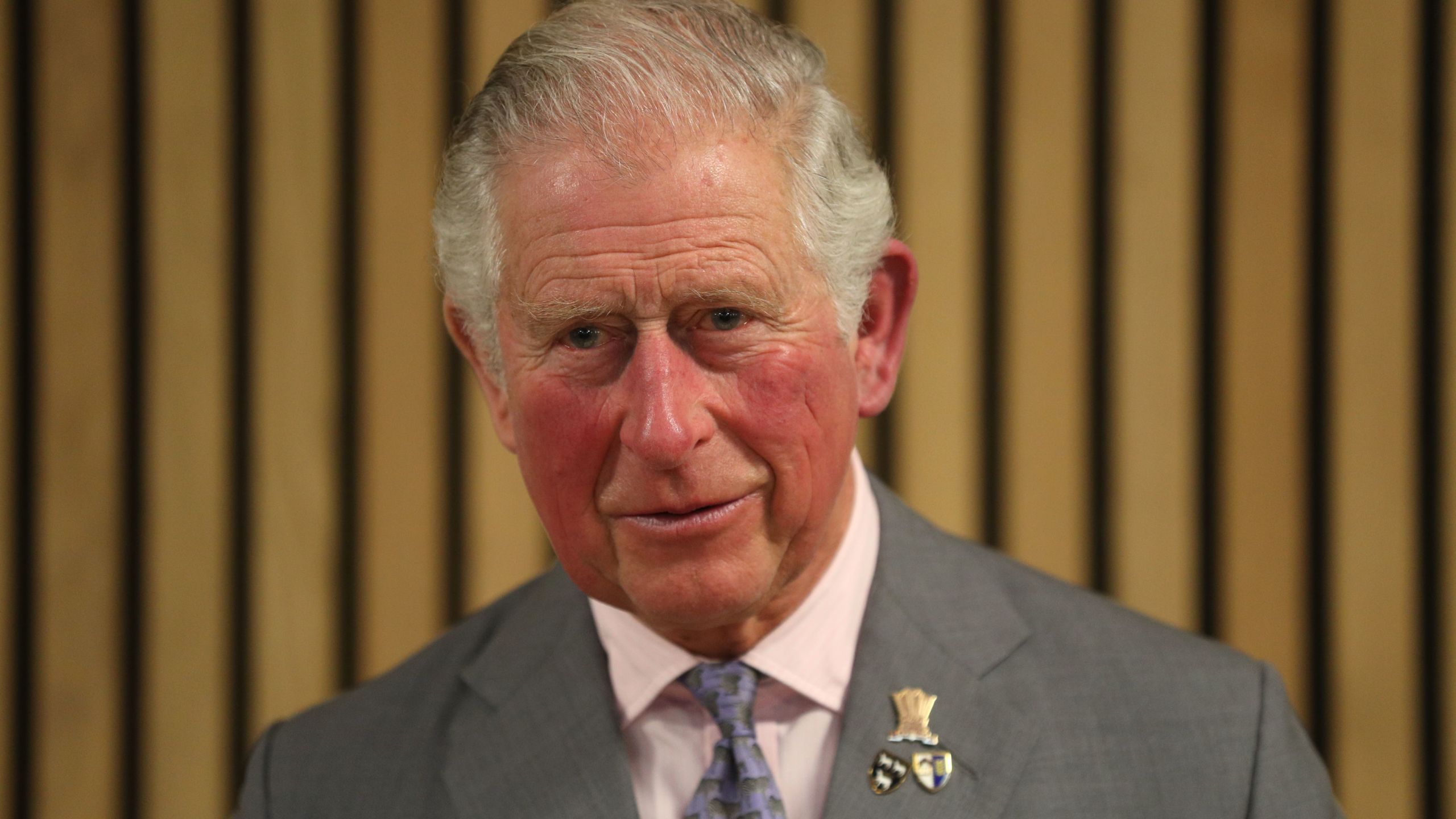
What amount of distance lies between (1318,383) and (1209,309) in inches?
10.3

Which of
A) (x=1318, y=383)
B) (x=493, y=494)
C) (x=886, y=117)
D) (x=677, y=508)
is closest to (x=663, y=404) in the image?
(x=677, y=508)

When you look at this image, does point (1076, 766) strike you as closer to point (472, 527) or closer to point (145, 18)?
point (472, 527)

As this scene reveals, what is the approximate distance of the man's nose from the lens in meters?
1.31

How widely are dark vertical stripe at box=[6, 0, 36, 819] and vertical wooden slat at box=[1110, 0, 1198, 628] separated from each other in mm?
2250

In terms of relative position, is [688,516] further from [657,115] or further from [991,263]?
[991,263]

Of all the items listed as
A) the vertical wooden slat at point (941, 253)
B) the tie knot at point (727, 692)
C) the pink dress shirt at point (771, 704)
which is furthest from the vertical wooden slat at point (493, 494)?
the tie knot at point (727, 692)

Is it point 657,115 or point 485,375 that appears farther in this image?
point 485,375

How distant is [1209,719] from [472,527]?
1512 mm

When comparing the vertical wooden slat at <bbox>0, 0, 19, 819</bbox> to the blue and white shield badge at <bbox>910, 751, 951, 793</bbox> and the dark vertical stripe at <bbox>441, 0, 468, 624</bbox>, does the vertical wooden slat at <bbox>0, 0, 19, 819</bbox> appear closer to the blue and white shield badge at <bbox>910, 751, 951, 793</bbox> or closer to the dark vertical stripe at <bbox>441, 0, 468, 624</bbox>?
the dark vertical stripe at <bbox>441, 0, 468, 624</bbox>

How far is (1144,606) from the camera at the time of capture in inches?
96.4

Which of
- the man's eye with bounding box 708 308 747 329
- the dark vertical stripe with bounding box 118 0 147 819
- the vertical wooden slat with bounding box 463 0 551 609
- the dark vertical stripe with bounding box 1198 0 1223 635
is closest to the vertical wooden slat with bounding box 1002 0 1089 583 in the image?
the dark vertical stripe with bounding box 1198 0 1223 635

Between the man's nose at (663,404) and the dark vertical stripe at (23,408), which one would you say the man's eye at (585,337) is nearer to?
the man's nose at (663,404)

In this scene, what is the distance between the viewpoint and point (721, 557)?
4.50 feet

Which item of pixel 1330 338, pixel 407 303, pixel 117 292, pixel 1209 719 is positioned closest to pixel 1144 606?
pixel 1330 338
